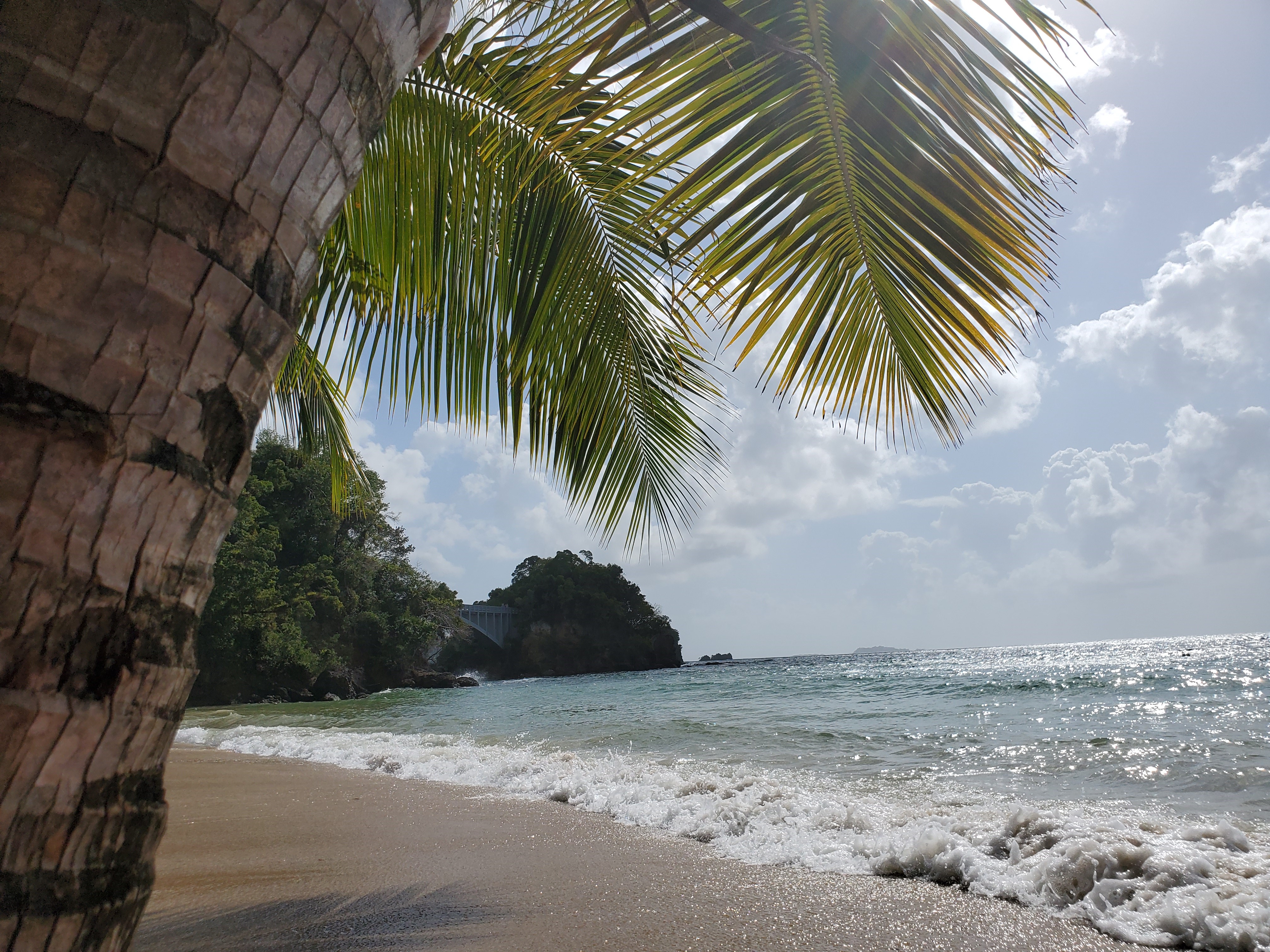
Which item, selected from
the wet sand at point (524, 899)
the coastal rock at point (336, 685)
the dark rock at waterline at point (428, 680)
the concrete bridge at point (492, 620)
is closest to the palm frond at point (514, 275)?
the wet sand at point (524, 899)

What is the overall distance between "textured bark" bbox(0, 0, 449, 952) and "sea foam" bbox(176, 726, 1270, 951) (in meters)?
2.94

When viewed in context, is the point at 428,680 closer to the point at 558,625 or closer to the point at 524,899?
the point at 558,625

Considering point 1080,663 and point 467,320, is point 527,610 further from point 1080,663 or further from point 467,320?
point 467,320

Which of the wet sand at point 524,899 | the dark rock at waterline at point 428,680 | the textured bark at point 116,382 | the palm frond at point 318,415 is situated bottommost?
the wet sand at point 524,899

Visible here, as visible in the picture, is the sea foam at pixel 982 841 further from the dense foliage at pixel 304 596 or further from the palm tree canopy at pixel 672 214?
the dense foliage at pixel 304 596

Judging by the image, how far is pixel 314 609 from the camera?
3164cm

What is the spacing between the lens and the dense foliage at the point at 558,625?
195 ft

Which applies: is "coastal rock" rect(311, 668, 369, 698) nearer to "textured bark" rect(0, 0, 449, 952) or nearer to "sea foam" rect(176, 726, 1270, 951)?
"sea foam" rect(176, 726, 1270, 951)

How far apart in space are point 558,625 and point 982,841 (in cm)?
5880

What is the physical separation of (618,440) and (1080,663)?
39807 mm

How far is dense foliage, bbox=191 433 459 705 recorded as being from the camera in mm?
A: 26500

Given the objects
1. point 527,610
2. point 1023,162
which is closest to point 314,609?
point 527,610

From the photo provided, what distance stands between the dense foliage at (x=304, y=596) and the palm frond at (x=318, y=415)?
17.1m

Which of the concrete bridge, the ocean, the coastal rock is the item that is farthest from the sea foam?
the concrete bridge
